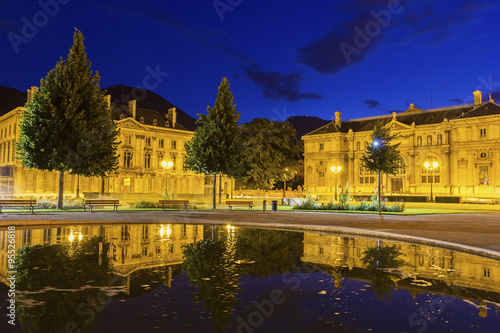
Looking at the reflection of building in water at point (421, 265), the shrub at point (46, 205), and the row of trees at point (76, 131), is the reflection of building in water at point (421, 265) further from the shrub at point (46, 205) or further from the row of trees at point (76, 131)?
the shrub at point (46, 205)

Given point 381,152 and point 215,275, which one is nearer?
point 215,275

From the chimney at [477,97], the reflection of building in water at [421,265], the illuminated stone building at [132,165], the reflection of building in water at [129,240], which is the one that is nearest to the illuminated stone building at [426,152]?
the chimney at [477,97]

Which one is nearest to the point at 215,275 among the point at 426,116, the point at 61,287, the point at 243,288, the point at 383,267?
the point at 243,288

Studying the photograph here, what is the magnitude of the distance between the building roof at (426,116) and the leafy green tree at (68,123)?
2531 inches

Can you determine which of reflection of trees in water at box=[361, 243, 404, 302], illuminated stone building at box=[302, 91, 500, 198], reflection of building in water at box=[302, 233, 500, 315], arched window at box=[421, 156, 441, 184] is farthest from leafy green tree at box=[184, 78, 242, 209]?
arched window at box=[421, 156, 441, 184]

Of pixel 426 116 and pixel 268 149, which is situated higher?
pixel 426 116

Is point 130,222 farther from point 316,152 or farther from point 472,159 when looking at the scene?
point 316,152

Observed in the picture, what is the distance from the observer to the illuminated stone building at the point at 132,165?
57.2 m

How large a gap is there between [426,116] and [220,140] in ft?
195

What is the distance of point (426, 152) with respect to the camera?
3073 inches

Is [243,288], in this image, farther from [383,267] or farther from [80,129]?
[80,129]

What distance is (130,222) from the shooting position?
20297 millimetres

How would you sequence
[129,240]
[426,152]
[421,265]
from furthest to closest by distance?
[426,152] < [129,240] < [421,265]

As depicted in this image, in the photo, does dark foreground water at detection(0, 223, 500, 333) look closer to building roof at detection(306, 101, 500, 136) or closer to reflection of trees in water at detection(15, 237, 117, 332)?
reflection of trees in water at detection(15, 237, 117, 332)
